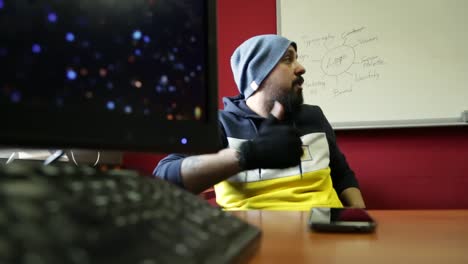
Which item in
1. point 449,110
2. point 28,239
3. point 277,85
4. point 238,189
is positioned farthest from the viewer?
point 449,110

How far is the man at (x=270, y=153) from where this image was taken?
871 mm

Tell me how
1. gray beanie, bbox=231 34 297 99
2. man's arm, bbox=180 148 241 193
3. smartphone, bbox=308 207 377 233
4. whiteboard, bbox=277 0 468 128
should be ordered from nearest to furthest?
smartphone, bbox=308 207 377 233 < man's arm, bbox=180 148 241 193 < gray beanie, bbox=231 34 297 99 < whiteboard, bbox=277 0 468 128

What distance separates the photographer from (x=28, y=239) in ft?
0.52

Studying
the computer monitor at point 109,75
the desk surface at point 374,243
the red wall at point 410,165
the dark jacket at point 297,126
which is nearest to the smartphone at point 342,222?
the desk surface at point 374,243

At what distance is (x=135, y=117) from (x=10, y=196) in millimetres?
186

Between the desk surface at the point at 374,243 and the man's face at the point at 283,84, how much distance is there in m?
0.77

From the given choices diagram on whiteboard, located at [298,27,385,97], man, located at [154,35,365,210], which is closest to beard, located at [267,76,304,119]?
man, located at [154,35,365,210]

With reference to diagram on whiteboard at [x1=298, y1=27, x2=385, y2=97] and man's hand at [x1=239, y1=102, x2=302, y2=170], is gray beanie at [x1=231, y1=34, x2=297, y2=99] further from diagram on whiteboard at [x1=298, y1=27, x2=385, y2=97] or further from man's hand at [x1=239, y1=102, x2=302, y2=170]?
man's hand at [x1=239, y1=102, x2=302, y2=170]

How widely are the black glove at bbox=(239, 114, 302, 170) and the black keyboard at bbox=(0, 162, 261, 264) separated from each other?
1.68ft

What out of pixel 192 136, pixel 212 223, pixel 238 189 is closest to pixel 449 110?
pixel 238 189

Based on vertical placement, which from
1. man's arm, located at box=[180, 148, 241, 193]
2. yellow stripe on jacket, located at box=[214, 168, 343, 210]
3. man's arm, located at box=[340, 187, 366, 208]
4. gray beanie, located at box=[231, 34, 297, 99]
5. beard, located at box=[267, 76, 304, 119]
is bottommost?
man's arm, located at box=[340, 187, 366, 208]

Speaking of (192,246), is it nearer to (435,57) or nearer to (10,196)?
(10,196)

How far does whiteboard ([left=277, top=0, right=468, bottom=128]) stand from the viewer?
5.33 ft

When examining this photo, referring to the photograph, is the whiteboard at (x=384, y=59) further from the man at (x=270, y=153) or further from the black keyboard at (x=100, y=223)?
the black keyboard at (x=100, y=223)
